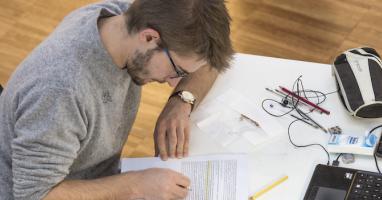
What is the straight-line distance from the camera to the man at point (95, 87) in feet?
3.56

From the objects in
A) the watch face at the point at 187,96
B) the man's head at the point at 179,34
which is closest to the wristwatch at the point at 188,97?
the watch face at the point at 187,96

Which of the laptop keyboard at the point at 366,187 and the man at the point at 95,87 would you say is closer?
the man at the point at 95,87

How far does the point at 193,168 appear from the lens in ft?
4.26

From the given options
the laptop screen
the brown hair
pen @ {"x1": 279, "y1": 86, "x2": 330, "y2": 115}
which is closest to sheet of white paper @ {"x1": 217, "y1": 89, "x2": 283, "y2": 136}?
pen @ {"x1": 279, "y1": 86, "x2": 330, "y2": 115}

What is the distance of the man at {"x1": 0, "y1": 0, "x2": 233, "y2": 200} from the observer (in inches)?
42.7

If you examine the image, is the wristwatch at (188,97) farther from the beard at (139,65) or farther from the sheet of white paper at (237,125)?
the beard at (139,65)

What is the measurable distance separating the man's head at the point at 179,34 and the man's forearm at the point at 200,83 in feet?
0.89

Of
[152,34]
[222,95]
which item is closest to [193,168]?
[222,95]

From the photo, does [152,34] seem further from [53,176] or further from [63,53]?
[53,176]

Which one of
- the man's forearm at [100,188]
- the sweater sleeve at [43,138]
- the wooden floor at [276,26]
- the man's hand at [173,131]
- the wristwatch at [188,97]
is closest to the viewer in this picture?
the sweater sleeve at [43,138]

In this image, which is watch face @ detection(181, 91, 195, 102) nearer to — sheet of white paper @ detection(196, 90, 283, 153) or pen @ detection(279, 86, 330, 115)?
sheet of white paper @ detection(196, 90, 283, 153)

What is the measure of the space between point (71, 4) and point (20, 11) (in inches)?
12.3

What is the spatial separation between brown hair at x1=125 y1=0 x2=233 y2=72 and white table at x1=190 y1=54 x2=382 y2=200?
0.33 metres

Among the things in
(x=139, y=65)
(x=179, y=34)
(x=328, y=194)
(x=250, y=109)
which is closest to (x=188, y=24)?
(x=179, y=34)
